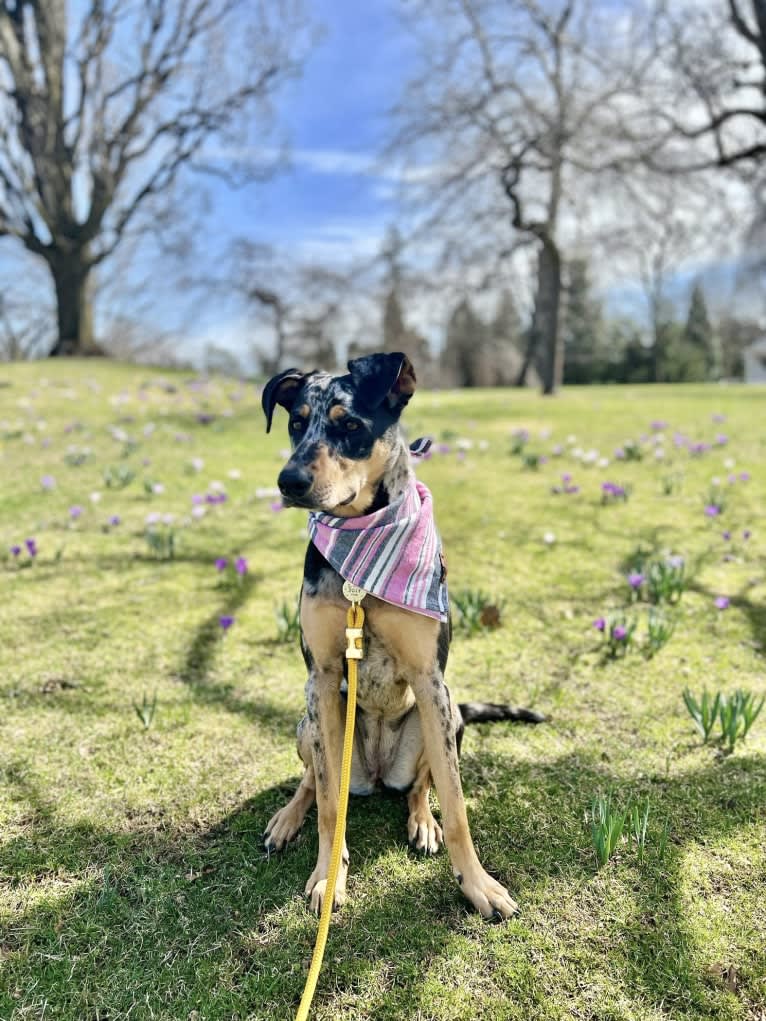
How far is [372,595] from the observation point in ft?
7.86

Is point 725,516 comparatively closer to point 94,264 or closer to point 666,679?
point 666,679

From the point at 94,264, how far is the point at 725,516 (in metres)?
17.6

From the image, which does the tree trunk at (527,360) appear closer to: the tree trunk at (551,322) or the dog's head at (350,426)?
the tree trunk at (551,322)

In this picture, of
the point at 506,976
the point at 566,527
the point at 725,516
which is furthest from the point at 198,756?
the point at 725,516

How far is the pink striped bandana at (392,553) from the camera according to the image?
7.66ft

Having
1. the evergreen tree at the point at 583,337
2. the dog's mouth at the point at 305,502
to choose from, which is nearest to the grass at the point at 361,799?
the dog's mouth at the point at 305,502

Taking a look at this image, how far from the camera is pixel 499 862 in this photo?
8.73ft

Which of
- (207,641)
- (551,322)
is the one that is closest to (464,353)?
(551,322)

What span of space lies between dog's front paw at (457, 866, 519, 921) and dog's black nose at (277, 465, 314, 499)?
60.2 inches

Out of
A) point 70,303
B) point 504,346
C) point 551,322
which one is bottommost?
point 551,322

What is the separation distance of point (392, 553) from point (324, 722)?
700 mm

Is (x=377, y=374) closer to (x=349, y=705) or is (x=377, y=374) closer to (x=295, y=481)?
(x=295, y=481)

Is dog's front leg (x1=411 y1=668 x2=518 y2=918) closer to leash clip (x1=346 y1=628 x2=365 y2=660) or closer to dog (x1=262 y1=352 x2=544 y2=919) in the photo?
dog (x1=262 y1=352 x2=544 y2=919)

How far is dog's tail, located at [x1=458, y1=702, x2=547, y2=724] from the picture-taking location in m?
3.37
